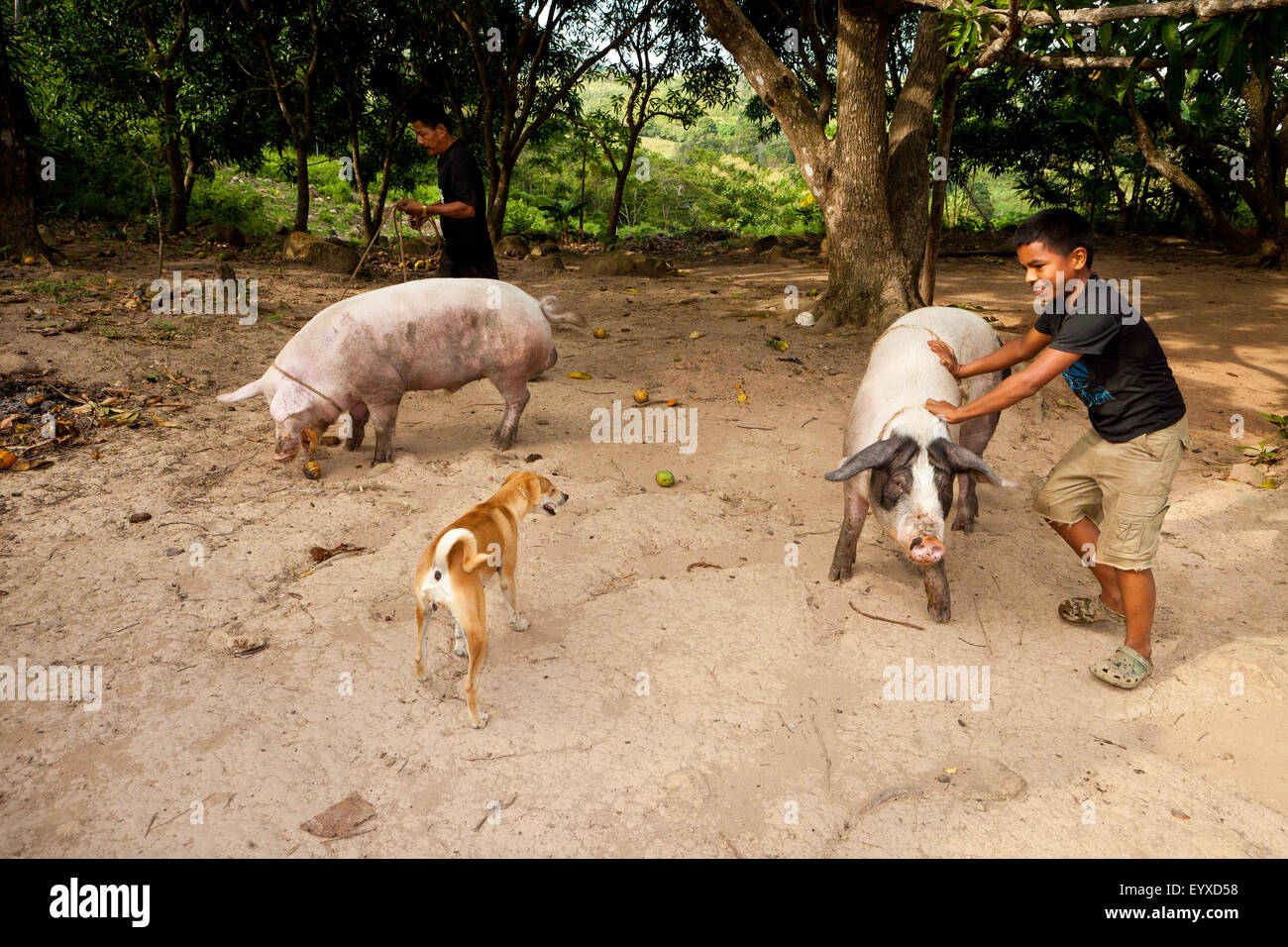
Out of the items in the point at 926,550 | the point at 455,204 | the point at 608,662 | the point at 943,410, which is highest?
the point at 455,204

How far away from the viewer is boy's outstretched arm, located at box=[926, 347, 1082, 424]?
3514 mm

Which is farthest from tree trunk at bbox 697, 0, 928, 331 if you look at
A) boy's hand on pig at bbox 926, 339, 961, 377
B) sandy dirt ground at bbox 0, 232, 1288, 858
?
boy's hand on pig at bbox 926, 339, 961, 377

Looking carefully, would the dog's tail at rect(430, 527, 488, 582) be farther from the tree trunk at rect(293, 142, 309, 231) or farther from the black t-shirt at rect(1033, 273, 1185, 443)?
the tree trunk at rect(293, 142, 309, 231)

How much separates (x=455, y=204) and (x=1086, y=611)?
535cm

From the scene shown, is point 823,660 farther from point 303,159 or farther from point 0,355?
point 303,159

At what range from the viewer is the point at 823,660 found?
3.92 metres

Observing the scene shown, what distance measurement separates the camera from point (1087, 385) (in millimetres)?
3797

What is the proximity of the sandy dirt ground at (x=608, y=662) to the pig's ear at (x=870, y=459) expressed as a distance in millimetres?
790

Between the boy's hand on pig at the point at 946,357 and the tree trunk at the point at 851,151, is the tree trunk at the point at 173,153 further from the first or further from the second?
the boy's hand on pig at the point at 946,357

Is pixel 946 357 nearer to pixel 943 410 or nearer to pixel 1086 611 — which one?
pixel 943 410

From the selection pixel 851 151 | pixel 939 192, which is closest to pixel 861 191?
pixel 851 151

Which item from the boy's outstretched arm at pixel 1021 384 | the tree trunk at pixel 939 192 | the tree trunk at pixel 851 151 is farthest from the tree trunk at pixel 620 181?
the boy's outstretched arm at pixel 1021 384

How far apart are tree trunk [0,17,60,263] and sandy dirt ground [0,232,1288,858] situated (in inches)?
116
